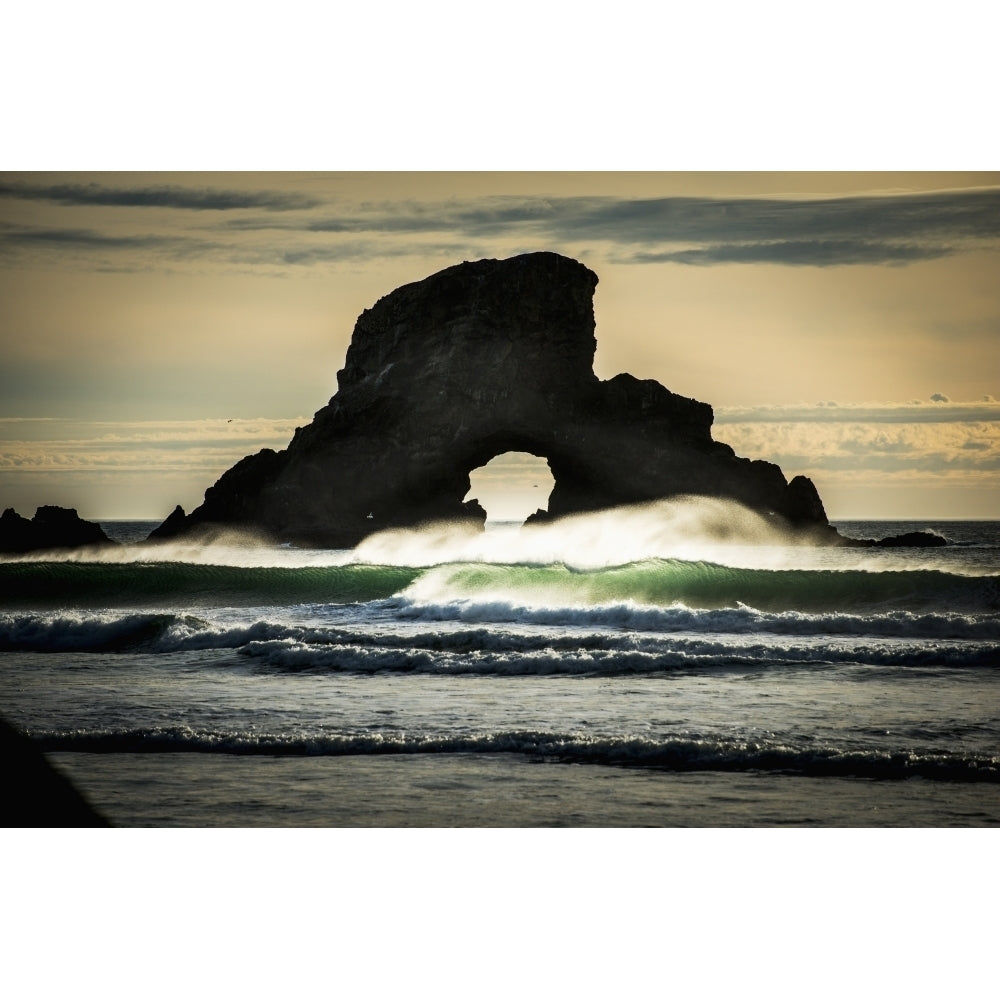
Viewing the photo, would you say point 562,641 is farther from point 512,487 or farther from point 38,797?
point 512,487

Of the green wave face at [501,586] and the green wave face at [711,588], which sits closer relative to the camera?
the green wave face at [711,588]

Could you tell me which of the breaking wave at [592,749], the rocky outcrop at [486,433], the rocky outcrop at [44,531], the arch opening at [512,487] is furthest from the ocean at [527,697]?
the rocky outcrop at [486,433]

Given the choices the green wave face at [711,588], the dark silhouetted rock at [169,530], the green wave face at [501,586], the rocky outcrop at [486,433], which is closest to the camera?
the green wave face at [711,588]

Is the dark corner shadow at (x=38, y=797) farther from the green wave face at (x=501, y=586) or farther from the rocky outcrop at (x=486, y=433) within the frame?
the rocky outcrop at (x=486, y=433)

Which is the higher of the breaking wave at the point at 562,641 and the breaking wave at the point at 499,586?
the breaking wave at the point at 499,586

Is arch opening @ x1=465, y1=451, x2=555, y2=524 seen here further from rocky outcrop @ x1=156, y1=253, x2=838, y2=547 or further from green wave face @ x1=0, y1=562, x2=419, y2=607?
green wave face @ x1=0, y1=562, x2=419, y2=607

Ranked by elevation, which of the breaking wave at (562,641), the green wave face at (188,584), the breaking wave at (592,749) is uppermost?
the green wave face at (188,584)

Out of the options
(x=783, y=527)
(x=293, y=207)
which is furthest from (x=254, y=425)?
(x=783, y=527)
